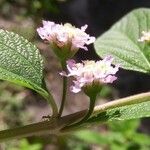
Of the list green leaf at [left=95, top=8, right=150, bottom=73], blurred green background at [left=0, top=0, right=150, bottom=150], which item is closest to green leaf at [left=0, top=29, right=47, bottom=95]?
green leaf at [left=95, top=8, right=150, bottom=73]

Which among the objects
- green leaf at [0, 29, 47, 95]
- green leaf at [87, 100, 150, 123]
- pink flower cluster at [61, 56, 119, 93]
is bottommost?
green leaf at [87, 100, 150, 123]

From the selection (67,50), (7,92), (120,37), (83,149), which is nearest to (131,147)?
(83,149)

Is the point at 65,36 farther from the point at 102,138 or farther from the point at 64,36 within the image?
the point at 102,138

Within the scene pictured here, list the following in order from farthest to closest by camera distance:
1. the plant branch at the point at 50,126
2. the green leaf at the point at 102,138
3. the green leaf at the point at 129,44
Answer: the green leaf at the point at 102,138
the green leaf at the point at 129,44
the plant branch at the point at 50,126

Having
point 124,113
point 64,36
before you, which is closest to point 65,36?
point 64,36

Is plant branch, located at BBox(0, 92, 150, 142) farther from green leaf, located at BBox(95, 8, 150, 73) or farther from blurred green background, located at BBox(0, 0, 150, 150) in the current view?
blurred green background, located at BBox(0, 0, 150, 150)

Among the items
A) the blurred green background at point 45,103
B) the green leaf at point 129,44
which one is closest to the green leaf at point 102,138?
the blurred green background at point 45,103

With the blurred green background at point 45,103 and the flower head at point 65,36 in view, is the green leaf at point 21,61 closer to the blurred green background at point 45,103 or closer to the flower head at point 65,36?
the flower head at point 65,36
